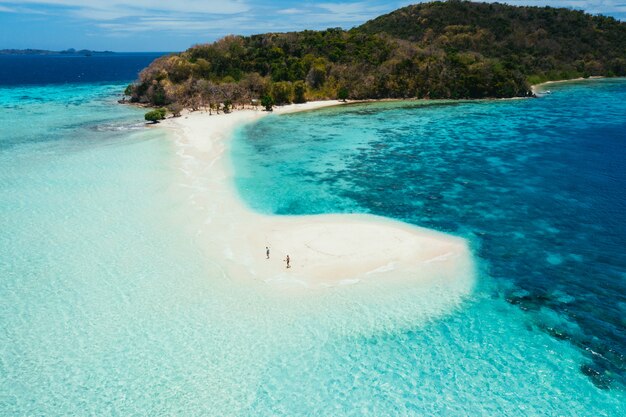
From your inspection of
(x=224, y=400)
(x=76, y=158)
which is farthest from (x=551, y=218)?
(x=76, y=158)

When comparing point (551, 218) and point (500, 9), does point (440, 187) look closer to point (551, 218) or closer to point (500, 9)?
point (551, 218)

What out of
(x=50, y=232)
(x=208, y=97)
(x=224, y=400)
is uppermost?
(x=208, y=97)

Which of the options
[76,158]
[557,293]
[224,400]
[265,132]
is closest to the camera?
[224,400]

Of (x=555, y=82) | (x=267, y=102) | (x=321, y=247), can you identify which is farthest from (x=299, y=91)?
(x=555, y=82)

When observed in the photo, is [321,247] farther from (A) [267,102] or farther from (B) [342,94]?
(B) [342,94]

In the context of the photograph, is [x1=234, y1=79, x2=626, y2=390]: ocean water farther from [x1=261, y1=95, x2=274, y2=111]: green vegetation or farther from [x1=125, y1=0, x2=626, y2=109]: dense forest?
[x1=125, y1=0, x2=626, y2=109]: dense forest

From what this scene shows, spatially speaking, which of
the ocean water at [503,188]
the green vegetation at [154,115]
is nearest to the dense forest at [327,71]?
the green vegetation at [154,115]

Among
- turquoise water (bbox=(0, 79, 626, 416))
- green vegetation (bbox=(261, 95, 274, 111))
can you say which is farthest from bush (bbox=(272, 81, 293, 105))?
turquoise water (bbox=(0, 79, 626, 416))

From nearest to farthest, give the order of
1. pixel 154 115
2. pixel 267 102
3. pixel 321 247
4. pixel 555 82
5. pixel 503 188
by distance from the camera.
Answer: pixel 321 247 → pixel 503 188 → pixel 154 115 → pixel 267 102 → pixel 555 82
